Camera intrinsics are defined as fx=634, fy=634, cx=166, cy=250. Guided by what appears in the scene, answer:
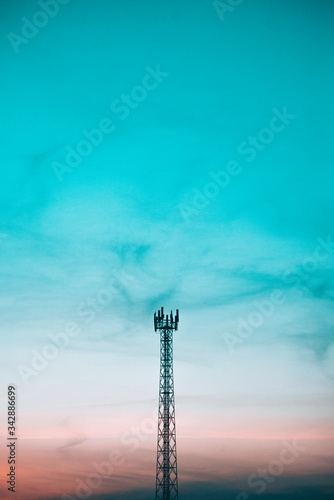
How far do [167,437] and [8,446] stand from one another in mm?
18898

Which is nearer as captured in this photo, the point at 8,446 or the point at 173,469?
the point at 8,446

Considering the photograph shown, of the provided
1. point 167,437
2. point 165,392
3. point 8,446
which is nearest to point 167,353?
point 165,392

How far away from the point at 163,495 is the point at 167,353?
54.7 feet

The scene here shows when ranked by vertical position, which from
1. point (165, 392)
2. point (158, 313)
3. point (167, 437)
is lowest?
point (167, 437)

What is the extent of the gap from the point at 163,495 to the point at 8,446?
20.2 meters

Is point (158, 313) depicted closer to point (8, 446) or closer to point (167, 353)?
point (167, 353)

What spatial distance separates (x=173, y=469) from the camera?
2968 inches

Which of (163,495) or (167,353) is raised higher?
(167,353)

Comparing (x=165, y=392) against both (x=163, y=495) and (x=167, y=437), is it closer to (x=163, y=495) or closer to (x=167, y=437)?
(x=167, y=437)

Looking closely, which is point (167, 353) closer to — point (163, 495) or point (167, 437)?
point (167, 437)

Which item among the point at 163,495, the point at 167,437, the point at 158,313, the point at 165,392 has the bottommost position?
the point at 163,495

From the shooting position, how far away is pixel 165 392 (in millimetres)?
76375

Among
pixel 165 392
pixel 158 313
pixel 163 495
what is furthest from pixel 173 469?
pixel 158 313

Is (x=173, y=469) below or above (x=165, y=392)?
below
